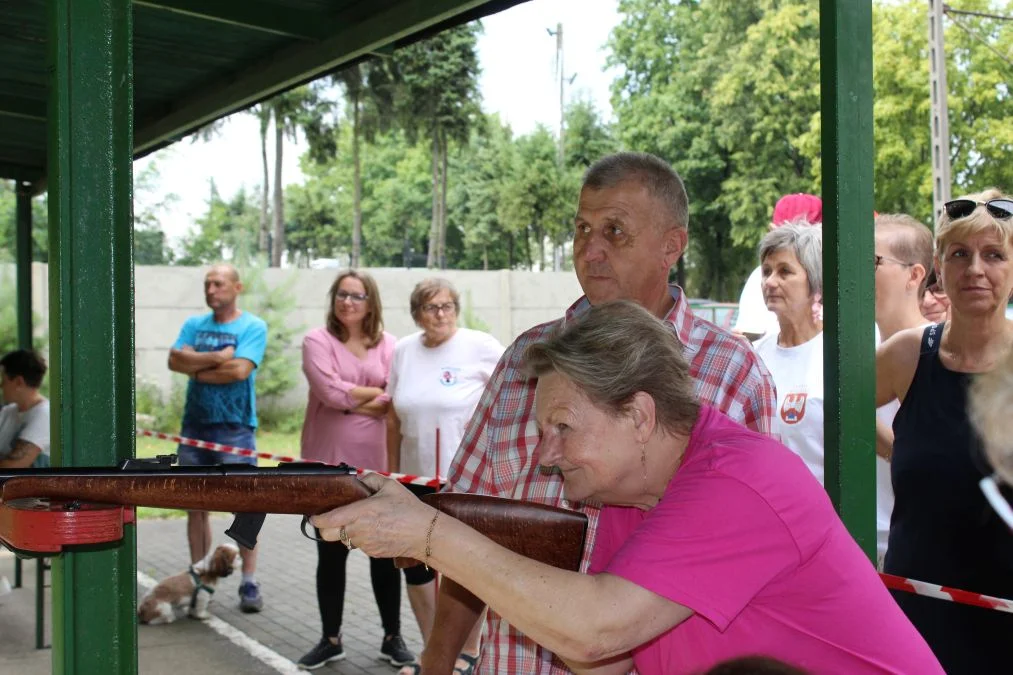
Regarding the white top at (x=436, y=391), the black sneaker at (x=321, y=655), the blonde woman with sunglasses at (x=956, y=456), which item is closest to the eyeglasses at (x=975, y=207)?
the blonde woman with sunglasses at (x=956, y=456)

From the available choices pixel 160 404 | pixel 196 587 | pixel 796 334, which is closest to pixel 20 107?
pixel 196 587

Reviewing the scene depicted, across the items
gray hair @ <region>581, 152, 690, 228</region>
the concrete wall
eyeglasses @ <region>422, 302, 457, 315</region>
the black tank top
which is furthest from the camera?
the concrete wall

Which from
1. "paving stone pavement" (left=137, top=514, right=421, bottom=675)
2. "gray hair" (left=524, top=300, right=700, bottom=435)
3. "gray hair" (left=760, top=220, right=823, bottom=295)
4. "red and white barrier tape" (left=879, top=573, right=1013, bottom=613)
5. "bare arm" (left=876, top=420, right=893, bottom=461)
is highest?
"gray hair" (left=760, top=220, right=823, bottom=295)

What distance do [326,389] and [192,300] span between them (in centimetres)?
1465

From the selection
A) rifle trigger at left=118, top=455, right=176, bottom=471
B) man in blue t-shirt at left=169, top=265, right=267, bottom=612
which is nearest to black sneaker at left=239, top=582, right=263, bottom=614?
man in blue t-shirt at left=169, top=265, right=267, bottom=612

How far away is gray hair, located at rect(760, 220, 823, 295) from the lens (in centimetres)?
461

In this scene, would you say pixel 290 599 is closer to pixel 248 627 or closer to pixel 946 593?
pixel 248 627

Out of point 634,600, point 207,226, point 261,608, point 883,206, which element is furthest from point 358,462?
point 207,226

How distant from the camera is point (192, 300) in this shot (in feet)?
65.0

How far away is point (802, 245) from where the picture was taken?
4.70 metres

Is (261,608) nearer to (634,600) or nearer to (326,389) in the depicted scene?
(326,389)

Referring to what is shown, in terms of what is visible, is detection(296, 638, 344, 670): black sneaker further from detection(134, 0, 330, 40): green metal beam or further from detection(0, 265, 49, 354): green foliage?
detection(0, 265, 49, 354): green foliage

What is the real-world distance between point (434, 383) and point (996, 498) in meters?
3.49

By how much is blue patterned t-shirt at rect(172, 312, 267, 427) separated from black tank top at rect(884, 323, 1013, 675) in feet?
14.9
